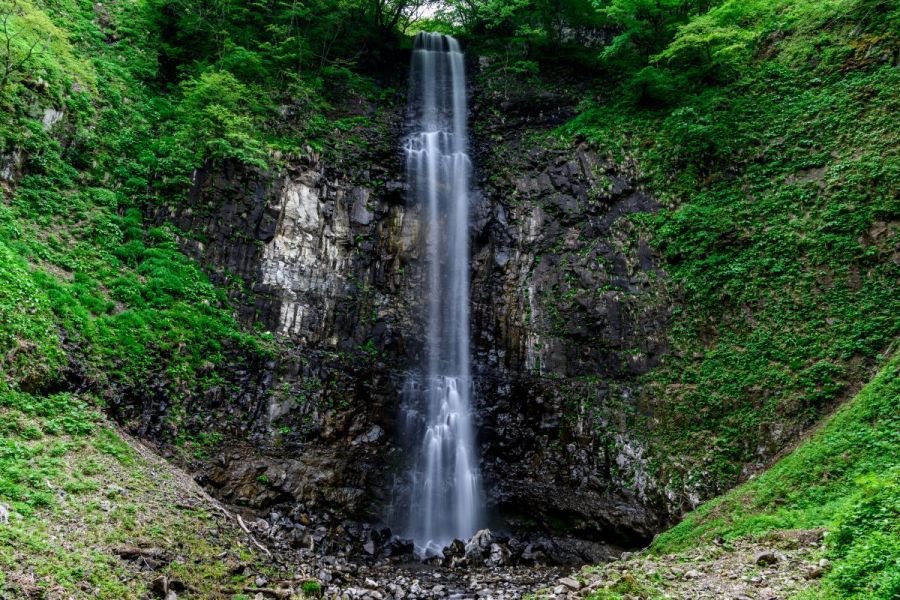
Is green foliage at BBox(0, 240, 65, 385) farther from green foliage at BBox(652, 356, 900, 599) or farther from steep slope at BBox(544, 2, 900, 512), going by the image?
steep slope at BBox(544, 2, 900, 512)

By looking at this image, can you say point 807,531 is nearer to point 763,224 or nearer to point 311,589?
point 311,589

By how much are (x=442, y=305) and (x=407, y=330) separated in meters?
1.63

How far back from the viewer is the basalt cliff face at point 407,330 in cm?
1312

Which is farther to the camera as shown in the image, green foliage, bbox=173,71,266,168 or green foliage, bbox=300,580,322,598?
green foliage, bbox=173,71,266,168

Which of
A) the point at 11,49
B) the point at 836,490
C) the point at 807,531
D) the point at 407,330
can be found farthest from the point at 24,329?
the point at 836,490

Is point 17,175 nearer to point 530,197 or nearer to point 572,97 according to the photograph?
point 530,197

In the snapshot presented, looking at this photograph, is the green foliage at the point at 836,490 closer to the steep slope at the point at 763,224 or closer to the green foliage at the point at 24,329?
the steep slope at the point at 763,224

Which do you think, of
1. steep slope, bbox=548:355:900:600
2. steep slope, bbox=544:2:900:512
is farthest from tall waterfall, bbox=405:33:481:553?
steep slope, bbox=548:355:900:600

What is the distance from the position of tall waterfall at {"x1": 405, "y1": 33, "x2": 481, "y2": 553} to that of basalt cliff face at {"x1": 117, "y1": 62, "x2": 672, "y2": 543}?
1.62ft

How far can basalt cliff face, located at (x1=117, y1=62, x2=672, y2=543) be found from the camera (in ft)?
43.0

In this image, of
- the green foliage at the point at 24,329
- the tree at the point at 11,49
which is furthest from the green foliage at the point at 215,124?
the green foliage at the point at 24,329

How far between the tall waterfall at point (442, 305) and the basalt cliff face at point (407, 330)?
0.49m

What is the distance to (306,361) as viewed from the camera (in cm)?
1476

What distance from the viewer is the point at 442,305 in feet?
58.2
